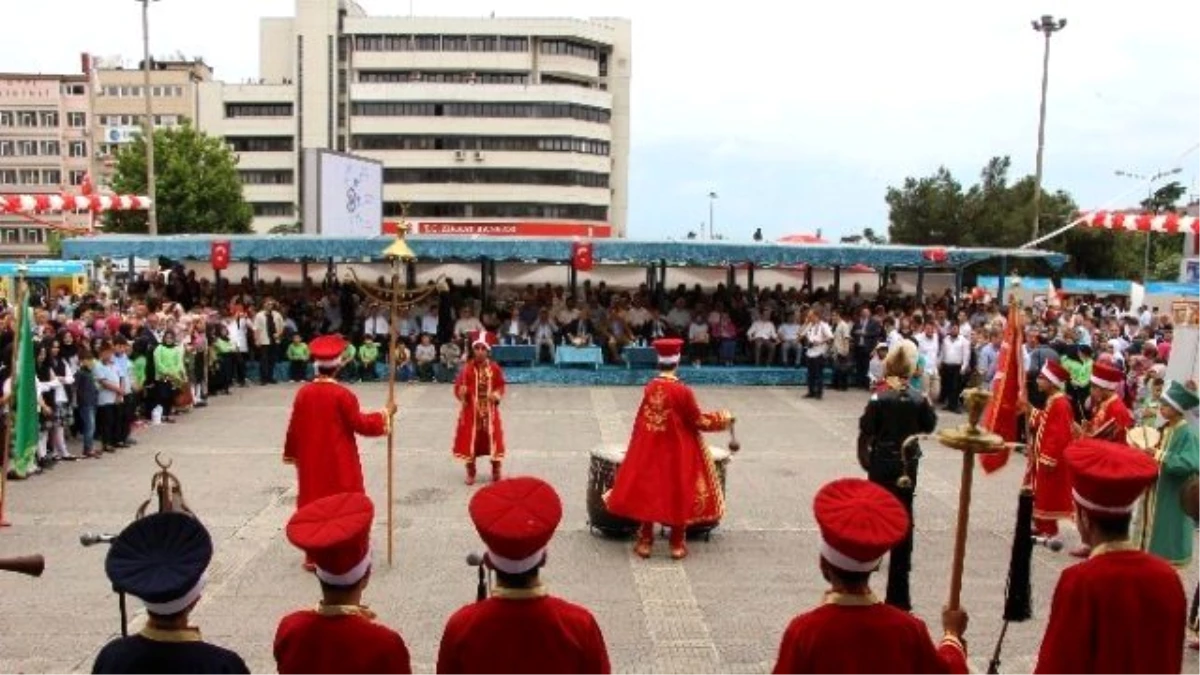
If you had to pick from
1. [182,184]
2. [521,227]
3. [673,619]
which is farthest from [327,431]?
[521,227]

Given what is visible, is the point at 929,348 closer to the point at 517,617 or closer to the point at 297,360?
the point at 297,360

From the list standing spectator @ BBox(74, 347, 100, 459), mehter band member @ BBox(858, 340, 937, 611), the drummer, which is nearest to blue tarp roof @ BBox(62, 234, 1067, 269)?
standing spectator @ BBox(74, 347, 100, 459)

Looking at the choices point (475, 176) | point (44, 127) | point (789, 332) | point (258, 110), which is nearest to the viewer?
point (789, 332)

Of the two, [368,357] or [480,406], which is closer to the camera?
[480,406]

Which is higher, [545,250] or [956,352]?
[545,250]

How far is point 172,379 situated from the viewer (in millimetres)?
16438

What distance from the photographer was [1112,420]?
902 centimetres

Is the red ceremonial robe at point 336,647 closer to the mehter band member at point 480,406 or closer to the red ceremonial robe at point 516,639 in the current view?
the red ceremonial robe at point 516,639

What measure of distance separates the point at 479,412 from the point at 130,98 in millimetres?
95128

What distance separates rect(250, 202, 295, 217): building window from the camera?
80562mm

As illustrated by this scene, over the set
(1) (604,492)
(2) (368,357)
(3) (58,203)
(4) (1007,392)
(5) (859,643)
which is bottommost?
(2) (368,357)

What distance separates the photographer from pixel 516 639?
374cm

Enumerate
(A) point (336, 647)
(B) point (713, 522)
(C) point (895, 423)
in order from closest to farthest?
1. (A) point (336, 647)
2. (C) point (895, 423)
3. (B) point (713, 522)

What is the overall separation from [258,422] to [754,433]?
7.81 m
